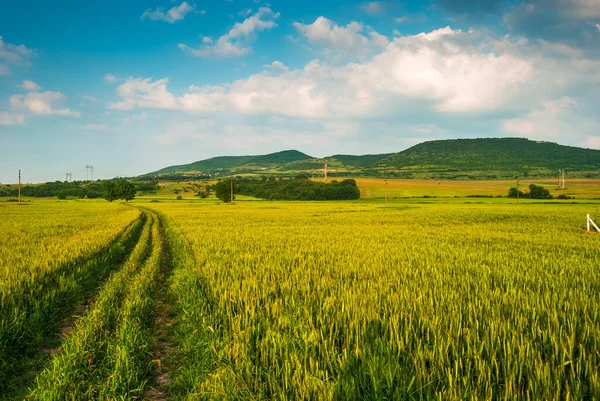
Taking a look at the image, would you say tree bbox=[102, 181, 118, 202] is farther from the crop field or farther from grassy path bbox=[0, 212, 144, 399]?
the crop field

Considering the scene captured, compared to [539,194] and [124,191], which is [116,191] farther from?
[539,194]

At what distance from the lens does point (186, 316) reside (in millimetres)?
7473

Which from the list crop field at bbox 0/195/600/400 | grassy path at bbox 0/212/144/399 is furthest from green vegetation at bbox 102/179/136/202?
crop field at bbox 0/195/600/400

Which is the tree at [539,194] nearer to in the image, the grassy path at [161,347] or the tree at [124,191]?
the grassy path at [161,347]

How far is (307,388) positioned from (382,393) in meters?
0.76

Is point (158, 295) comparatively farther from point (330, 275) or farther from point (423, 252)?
point (423, 252)

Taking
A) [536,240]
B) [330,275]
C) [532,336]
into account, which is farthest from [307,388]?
[536,240]

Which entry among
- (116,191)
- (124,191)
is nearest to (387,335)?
(124,191)

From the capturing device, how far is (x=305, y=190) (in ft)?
447

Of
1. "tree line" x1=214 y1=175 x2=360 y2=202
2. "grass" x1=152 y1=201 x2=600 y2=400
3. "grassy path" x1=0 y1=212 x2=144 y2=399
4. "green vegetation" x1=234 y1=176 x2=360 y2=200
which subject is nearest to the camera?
"grass" x1=152 y1=201 x2=600 y2=400

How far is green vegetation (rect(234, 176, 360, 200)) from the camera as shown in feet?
422

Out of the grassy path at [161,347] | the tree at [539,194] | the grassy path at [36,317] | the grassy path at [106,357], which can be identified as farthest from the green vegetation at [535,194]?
the grassy path at [106,357]

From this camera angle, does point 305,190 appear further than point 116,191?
Yes

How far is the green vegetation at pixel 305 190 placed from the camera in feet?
422
